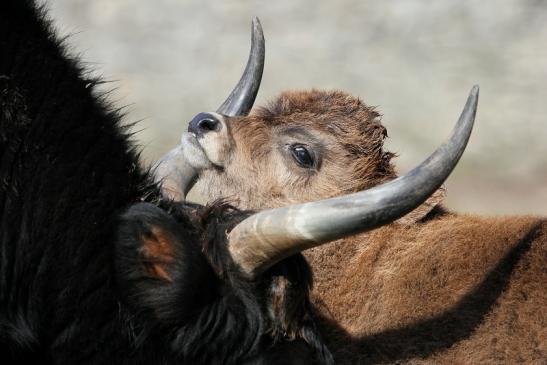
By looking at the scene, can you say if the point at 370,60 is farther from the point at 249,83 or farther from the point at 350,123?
the point at 350,123

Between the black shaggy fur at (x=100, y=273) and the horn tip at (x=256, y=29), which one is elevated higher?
the horn tip at (x=256, y=29)

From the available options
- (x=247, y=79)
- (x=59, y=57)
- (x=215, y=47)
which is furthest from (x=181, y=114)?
(x=59, y=57)

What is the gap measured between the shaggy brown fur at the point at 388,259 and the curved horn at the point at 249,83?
247 mm

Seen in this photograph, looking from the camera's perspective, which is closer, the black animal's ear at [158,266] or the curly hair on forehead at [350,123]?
the black animal's ear at [158,266]

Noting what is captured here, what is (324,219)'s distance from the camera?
3.90 meters

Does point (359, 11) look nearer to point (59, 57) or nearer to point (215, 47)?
point (215, 47)

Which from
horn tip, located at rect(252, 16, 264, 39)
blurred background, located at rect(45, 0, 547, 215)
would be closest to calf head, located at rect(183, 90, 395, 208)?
horn tip, located at rect(252, 16, 264, 39)

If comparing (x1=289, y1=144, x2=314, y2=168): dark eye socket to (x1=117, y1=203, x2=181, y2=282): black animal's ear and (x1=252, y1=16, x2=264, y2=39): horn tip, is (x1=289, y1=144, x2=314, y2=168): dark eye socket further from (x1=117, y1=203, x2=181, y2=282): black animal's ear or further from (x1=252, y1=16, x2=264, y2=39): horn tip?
(x1=117, y1=203, x2=181, y2=282): black animal's ear

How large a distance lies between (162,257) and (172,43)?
15.2 meters

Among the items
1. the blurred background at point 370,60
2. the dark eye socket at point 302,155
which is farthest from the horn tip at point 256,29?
the blurred background at point 370,60

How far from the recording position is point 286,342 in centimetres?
421

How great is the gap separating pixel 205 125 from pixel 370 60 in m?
11.7

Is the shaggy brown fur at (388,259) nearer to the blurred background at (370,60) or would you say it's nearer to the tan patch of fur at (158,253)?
the tan patch of fur at (158,253)

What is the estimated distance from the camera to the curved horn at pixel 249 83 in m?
7.48
